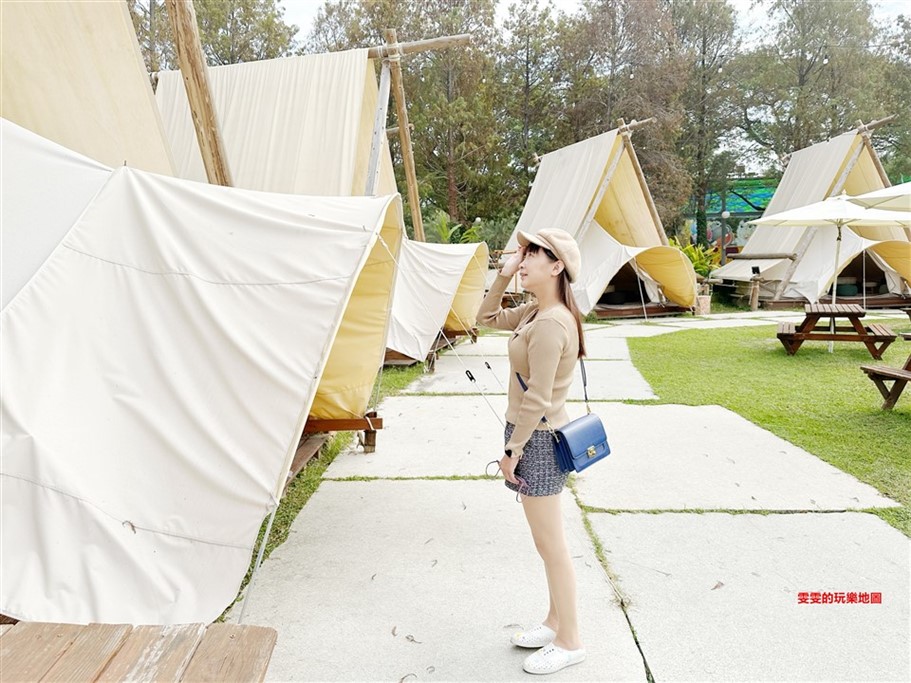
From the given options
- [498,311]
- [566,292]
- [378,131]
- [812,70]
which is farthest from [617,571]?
[812,70]

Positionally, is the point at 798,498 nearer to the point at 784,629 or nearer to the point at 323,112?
the point at 784,629

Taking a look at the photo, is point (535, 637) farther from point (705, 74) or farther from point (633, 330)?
point (705, 74)

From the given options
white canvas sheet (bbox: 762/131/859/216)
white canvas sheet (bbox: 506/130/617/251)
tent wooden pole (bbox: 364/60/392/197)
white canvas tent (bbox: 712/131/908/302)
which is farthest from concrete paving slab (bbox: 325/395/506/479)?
white canvas sheet (bbox: 762/131/859/216)

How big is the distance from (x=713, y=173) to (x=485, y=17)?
1316cm

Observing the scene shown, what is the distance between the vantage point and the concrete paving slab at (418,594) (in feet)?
7.89

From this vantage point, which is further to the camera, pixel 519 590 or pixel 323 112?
pixel 323 112

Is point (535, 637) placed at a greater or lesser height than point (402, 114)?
lesser

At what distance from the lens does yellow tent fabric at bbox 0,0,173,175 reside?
3758 mm

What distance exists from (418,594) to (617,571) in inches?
39.0

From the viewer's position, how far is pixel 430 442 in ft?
17.2

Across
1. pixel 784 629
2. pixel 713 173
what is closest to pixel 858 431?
pixel 784 629

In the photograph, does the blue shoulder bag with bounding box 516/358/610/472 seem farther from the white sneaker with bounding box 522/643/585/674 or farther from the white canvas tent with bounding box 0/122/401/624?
the white canvas tent with bounding box 0/122/401/624

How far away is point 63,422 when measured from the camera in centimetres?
230

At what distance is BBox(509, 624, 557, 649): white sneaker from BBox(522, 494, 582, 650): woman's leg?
3.8 inches
